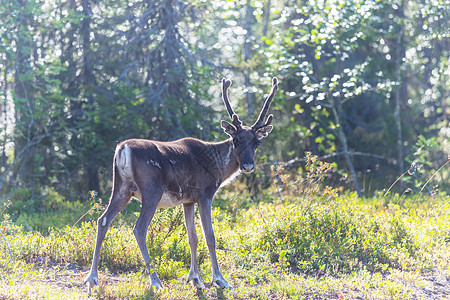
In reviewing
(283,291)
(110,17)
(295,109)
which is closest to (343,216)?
(283,291)

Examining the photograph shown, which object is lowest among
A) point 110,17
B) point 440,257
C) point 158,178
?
point 440,257

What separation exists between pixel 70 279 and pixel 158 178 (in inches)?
72.3

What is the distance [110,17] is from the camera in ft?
47.9

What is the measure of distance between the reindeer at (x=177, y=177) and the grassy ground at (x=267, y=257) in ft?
1.40

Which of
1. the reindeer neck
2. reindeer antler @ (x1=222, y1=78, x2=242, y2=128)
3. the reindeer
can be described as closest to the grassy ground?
the reindeer

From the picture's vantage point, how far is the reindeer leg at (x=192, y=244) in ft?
23.7

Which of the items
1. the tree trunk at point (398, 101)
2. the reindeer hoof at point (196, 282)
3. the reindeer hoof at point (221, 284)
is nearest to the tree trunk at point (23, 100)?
the reindeer hoof at point (196, 282)

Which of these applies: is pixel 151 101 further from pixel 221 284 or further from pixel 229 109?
pixel 221 284

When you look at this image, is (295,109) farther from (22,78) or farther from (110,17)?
(22,78)

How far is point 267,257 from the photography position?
8.09 m

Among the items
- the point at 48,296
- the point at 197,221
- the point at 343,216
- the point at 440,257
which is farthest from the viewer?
the point at 197,221

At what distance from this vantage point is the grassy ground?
6.95 m

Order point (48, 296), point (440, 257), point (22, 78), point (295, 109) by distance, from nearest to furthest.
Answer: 1. point (48, 296)
2. point (440, 257)
3. point (22, 78)
4. point (295, 109)

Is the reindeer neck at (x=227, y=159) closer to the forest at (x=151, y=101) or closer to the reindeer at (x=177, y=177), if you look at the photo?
the reindeer at (x=177, y=177)
